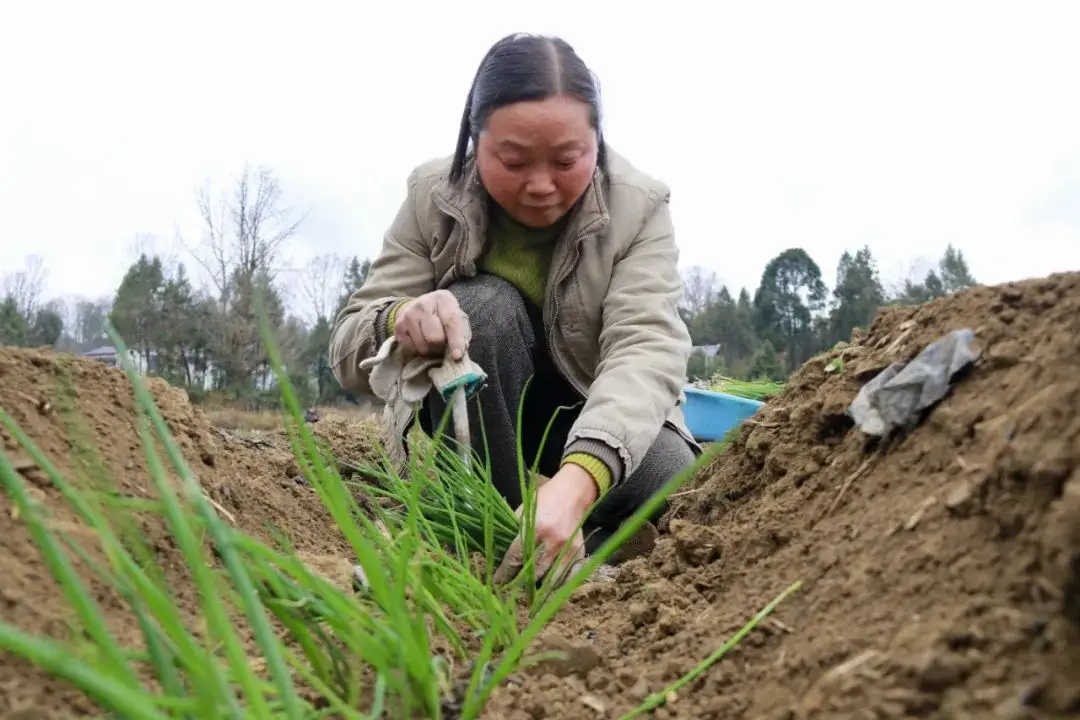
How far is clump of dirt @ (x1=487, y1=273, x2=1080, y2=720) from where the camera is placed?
0.62 metres

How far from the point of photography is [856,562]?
2.96 feet

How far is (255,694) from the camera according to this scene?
57 centimetres

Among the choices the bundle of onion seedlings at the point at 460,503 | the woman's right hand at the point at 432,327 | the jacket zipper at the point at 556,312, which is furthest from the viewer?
the jacket zipper at the point at 556,312

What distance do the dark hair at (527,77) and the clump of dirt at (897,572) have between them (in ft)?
3.21

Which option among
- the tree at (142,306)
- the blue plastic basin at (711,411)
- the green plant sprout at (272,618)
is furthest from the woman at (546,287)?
the tree at (142,306)

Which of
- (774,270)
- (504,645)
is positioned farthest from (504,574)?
(774,270)

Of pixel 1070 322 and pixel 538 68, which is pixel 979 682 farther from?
pixel 538 68

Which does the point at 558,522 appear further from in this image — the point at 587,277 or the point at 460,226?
the point at 460,226

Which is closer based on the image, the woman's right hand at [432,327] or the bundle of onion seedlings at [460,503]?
the bundle of onion seedlings at [460,503]

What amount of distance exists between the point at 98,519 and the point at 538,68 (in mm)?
1604

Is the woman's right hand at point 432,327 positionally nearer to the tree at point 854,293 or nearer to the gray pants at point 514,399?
the gray pants at point 514,399

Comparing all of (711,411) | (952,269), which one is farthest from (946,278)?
(711,411)

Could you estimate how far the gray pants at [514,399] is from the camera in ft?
7.54

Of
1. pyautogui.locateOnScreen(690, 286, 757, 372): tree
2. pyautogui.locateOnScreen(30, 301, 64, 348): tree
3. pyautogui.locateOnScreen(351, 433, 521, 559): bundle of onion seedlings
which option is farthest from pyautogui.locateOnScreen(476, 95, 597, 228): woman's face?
pyautogui.locateOnScreen(30, 301, 64, 348): tree
